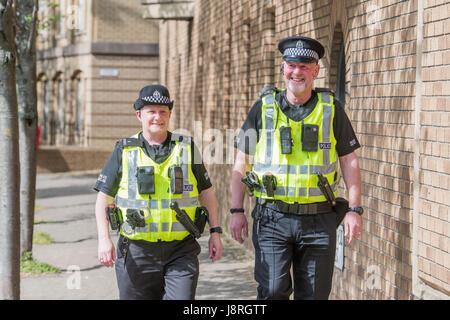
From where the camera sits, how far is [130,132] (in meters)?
31.3

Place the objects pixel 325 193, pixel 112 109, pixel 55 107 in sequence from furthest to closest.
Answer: pixel 55 107 < pixel 112 109 < pixel 325 193

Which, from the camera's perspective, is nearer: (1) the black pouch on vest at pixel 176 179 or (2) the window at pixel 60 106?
(1) the black pouch on vest at pixel 176 179

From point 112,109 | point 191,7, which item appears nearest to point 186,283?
point 191,7

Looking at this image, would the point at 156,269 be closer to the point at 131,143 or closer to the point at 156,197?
the point at 156,197

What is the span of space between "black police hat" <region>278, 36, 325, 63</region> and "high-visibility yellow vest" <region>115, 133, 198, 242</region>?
0.87m

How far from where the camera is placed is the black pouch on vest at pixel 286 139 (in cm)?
504

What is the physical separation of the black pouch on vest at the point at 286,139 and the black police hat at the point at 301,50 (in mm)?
439

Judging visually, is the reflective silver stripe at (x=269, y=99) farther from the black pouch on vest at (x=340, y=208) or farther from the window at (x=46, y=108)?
the window at (x=46, y=108)

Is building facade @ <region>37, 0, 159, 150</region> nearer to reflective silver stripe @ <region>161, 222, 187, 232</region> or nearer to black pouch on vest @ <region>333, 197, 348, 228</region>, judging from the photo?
reflective silver stripe @ <region>161, 222, 187, 232</region>

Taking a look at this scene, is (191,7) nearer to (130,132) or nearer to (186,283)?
(130,132)

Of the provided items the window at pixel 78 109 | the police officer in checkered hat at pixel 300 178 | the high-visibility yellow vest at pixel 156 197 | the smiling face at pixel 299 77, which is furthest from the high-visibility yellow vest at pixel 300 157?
the window at pixel 78 109

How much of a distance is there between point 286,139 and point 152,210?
93 centimetres

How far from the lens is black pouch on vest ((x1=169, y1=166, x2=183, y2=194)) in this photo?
5062mm

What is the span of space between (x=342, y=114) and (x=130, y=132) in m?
26.5
